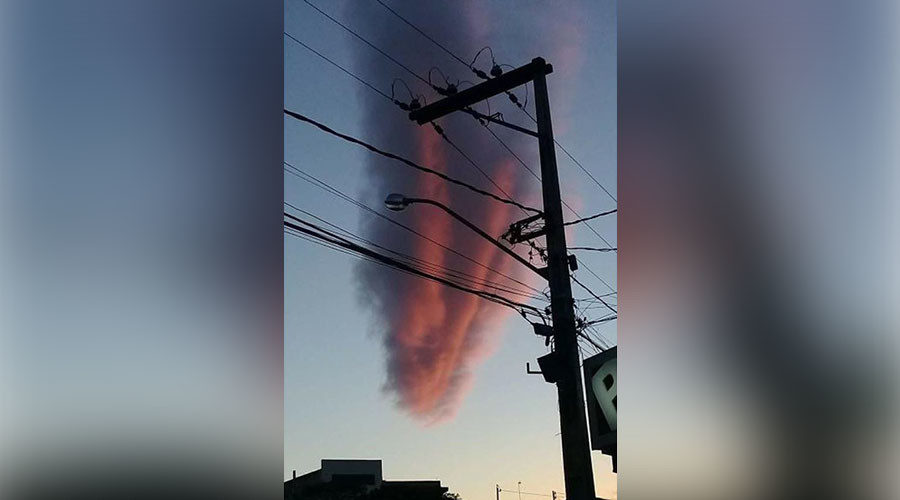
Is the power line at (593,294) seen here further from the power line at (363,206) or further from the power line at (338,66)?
the power line at (338,66)

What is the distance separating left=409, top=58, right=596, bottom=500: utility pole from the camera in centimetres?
318

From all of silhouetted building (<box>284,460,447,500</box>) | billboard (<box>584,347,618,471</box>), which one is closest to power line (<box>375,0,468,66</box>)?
billboard (<box>584,347,618,471</box>)

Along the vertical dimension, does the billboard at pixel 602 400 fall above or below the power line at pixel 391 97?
below

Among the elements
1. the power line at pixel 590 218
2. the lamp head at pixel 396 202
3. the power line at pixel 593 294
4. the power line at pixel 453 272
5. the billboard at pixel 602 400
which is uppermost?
the lamp head at pixel 396 202

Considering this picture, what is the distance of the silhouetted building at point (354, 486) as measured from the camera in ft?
10.5
